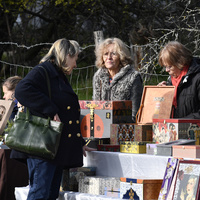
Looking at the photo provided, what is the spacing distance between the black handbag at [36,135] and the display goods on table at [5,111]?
1184 mm

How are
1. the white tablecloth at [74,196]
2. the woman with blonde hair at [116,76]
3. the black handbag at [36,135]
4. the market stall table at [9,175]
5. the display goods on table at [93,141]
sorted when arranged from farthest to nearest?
the woman with blonde hair at [116,76], the market stall table at [9,175], the display goods on table at [93,141], the white tablecloth at [74,196], the black handbag at [36,135]

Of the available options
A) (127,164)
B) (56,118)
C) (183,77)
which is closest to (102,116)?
(127,164)

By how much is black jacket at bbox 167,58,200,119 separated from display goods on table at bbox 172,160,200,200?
0.82 m

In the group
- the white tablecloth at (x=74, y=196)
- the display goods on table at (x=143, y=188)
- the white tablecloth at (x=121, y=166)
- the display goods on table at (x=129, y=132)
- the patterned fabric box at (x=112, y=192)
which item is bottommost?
the white tablecloth at (x=74, y=196)

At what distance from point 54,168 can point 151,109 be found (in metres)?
0.93

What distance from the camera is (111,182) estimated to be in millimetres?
2467

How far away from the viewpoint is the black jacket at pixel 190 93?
110 inches

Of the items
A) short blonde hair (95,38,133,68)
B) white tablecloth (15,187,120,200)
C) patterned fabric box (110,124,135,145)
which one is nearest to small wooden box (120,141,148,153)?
patterned fabric box (110,124,135,145)

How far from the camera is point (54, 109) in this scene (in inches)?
87.9

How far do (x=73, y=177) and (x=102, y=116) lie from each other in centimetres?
52

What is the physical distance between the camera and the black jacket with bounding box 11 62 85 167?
2232 millimetres

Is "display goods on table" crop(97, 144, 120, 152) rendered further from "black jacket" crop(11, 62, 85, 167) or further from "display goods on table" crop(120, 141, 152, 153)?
"black jacket" crop(11, 62, 85, 167)

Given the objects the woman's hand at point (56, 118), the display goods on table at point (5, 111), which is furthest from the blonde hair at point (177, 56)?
the display goods on table at point (5, 111)

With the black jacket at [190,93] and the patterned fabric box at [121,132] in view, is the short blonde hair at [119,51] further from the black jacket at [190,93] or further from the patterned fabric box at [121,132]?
the patterned fabric box at [121,132]
